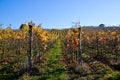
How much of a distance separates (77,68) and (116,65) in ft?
43.7

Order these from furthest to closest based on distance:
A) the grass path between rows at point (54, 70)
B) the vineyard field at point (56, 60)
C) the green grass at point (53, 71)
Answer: the vineyard field at point (56, 60) < the green grass at point (53, 71) < the grass path between rows at point (54, 70)

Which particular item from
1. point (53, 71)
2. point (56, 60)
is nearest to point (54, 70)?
point (53, 71)

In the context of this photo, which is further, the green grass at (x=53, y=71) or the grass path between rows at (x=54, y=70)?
the green grass at (x=53, y=71)

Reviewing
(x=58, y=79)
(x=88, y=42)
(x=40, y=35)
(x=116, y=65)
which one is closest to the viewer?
(x=58, y=79)

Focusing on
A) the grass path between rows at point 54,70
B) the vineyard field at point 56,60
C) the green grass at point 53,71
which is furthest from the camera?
the vineyard field at point 56,60

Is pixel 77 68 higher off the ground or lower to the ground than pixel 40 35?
lower

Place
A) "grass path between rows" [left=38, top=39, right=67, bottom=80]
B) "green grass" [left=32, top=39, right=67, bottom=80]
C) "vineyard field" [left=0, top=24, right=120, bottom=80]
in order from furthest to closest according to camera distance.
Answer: "vineyard field" [left=0, top=24, right=120, bottom=80], "green grass" [left=32, top=39, right=67, bottom=80], "grass path between rows" [left=38, top=39, right=67, bottom=80]

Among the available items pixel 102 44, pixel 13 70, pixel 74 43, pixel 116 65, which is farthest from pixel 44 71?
pixel 102 44

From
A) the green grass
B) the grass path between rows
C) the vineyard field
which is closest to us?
the grass path between rows

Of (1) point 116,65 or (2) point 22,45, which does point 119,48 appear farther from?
(2) point 22,45

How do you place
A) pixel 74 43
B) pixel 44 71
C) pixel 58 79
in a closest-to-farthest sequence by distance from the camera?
pixel 58 79 < pixel 44 71 < pixel 74 43

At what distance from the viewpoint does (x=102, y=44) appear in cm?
9275

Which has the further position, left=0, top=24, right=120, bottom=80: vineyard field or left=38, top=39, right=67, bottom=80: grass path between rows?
left=0, top=24, right=120, bottom=80: vineyard field

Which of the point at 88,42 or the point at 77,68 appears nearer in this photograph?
the point at 77,68
